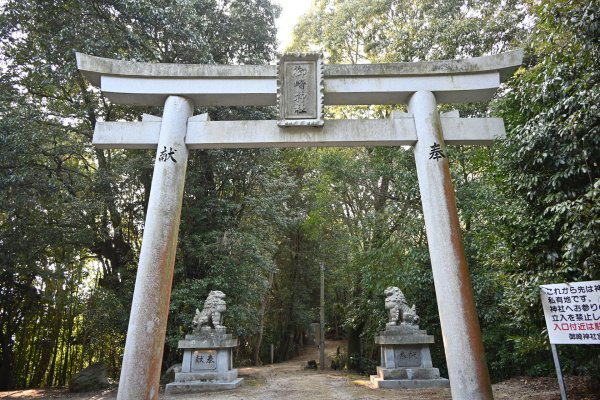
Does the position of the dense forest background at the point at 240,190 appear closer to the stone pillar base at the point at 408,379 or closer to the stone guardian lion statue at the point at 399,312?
the stone guardian lion statue at the point at 399,312

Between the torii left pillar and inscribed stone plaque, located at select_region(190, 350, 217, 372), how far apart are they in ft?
15.5

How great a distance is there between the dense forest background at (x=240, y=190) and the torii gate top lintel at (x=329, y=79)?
0.65m

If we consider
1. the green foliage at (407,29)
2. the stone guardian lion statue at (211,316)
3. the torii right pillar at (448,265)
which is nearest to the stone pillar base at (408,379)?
the stone guardian lion statue at (211,316)

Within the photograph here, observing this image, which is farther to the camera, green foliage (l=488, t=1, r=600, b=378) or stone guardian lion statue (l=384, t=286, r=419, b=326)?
stone guardian lion statue (l=384, t=286, r=419, b=326)

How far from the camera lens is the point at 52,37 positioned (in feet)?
28.9

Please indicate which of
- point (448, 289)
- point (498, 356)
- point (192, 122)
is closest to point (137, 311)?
point (192, 122)

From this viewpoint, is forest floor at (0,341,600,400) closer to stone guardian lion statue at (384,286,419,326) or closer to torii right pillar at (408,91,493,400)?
stone guardian lion statue at (384,286,419,326)

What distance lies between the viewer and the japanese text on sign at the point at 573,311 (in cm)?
377

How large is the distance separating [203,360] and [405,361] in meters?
4.50

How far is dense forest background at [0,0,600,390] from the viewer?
530 centimetres

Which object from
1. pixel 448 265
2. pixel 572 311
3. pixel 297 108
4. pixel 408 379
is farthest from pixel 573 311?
pixel 408 379

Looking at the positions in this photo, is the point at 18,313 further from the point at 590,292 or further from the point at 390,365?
the point at 590,292

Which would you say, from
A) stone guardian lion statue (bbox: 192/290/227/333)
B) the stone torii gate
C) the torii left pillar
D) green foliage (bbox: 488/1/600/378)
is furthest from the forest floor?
the torii left pillar

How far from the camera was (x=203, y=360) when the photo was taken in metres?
8.93
